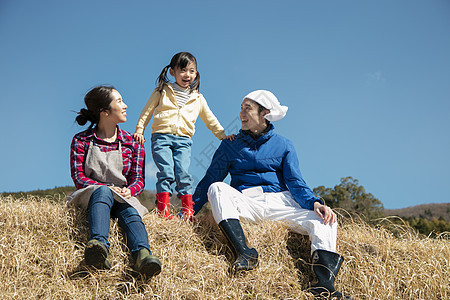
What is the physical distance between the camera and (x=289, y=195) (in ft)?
14.3

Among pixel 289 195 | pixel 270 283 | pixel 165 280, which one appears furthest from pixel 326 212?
pixel 165 280

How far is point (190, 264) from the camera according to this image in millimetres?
3744

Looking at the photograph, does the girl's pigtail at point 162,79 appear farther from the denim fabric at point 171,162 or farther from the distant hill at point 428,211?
the distant hill at point 428,211

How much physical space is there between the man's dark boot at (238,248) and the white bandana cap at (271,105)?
143 centimetres

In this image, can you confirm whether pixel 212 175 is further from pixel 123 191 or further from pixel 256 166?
pixel 123 191

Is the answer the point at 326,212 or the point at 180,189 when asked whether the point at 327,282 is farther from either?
the point at 180,189

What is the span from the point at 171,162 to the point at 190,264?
1.52 m

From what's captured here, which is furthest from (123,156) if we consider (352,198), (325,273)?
(352,198)

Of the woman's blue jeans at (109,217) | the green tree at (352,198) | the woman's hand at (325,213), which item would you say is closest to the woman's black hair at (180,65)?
the woman's blue jeans at (109,217)

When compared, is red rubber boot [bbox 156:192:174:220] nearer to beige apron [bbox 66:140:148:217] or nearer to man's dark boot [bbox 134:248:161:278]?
beige apron [bbox 66:140:148:217]

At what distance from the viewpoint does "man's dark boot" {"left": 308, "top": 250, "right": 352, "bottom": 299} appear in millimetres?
3561

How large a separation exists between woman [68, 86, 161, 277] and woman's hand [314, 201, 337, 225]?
5.60 ft

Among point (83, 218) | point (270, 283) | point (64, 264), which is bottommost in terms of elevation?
point (270, 283)

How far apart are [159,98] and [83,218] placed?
1893 millimetres
